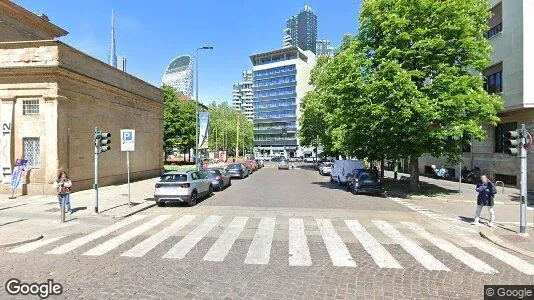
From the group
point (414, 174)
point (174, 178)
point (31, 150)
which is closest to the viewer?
point (174, 178)

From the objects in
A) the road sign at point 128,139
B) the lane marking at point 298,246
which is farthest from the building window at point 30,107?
the lane marking at point 298,246

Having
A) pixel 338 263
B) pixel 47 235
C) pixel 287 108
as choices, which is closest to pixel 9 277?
pixel 47 235


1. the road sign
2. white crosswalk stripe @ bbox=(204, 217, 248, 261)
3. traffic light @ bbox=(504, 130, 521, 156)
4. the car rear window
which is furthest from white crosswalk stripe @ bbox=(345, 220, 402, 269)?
the road sign

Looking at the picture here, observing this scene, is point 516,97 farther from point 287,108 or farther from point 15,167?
point 287,108

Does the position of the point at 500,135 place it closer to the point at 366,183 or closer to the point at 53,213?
the point at 366,183

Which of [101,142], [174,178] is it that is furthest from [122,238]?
[174,178]

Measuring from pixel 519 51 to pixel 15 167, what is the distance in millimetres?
29891

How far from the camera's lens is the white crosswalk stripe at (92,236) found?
876 centimetres

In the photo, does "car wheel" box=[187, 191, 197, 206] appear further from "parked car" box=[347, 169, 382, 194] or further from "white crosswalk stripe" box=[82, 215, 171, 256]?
"parked car" box=[347, 169, 382, 194]

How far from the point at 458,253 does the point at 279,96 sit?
13001cm

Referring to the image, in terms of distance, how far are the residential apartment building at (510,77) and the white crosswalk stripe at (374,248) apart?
58.5 feet

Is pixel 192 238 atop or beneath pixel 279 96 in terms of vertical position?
beneath

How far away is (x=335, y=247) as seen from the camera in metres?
9.05

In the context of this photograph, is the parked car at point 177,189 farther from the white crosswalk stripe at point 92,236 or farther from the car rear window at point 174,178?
the white crosswalk stripe at point 92,236
